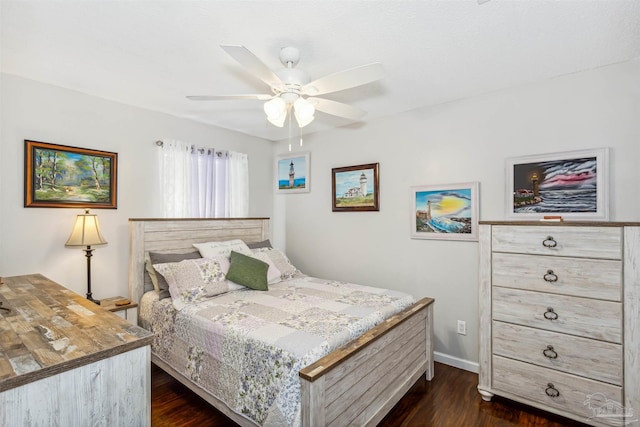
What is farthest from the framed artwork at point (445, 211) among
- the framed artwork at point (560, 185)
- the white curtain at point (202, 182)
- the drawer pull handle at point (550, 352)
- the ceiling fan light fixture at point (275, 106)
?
the white curtain at point (202, 182)

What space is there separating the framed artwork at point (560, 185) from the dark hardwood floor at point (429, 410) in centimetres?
147

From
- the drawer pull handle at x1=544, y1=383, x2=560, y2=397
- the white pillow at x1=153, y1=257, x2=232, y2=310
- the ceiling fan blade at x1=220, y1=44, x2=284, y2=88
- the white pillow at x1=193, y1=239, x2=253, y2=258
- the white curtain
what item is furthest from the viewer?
the white curtain

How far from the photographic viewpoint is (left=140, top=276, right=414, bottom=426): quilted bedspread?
169cm

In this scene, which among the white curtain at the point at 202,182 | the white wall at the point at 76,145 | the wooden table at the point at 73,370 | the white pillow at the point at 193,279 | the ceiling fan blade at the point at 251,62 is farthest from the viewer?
the white curtain at the point at 202,182

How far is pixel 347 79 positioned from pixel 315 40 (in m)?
0.38

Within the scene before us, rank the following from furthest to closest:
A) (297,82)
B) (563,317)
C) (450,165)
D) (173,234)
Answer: (173,234), (450,165), (563,317), (297,82)

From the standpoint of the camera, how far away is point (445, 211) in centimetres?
302

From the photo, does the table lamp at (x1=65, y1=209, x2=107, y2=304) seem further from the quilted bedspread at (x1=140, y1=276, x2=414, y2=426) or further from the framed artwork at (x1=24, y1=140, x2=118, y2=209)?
the quilted bedspread at (x1=140, y1=276, x2=414, y2=426)

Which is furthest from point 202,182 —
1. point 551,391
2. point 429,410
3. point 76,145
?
point 551,391

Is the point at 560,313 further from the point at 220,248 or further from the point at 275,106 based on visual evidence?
the point at 220,248

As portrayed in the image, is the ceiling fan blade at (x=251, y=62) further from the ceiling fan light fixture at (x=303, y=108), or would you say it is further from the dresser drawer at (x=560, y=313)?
the dresser drawer at (x=560, y=313)

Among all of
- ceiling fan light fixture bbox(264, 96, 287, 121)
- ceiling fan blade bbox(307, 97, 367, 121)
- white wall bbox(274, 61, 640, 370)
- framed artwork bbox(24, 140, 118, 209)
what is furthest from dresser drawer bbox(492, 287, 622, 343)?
framed artwork bbox(24, 140, 118, 209)

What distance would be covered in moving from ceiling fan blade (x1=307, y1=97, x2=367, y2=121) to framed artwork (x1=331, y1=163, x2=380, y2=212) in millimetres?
1156

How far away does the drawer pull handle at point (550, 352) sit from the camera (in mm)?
2111
